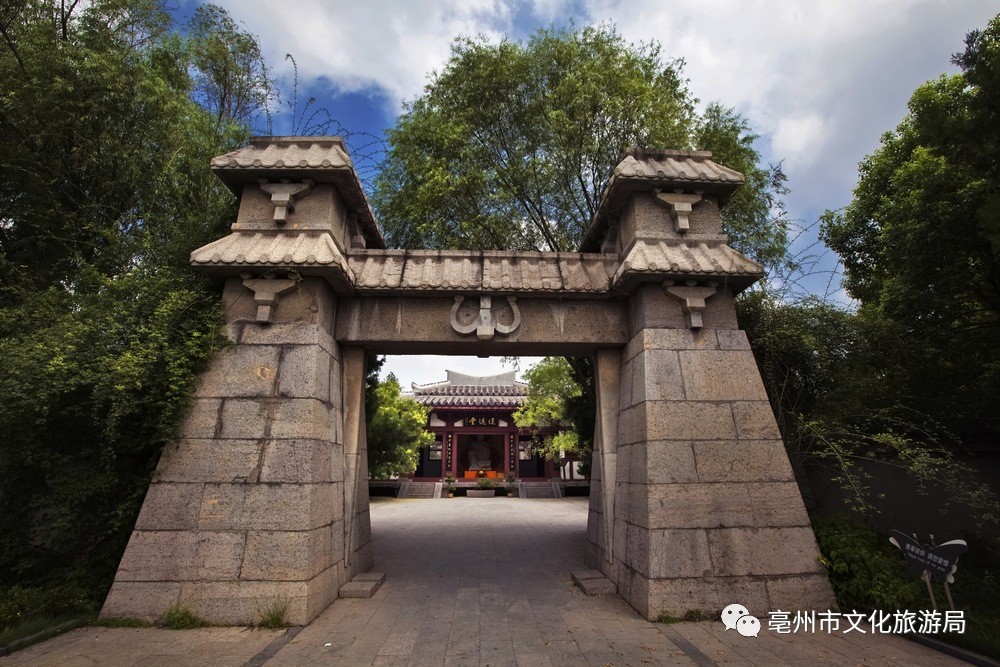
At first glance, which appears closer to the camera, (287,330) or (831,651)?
(831,651)

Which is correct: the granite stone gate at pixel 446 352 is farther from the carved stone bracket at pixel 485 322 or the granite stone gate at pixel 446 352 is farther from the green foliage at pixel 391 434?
the green foliage at pixel 391 434

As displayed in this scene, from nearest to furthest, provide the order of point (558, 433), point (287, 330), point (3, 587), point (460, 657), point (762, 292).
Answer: point (460, 657)
point (3, 587)
point (287, 330)
point (762, 292)
point (558, 433)

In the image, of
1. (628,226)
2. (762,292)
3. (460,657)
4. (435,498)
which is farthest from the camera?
(435,498)

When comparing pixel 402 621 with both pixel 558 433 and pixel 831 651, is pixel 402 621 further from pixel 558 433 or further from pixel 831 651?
pixel 558 433

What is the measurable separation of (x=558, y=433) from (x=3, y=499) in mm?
21389

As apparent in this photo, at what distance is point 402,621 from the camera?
4539mm

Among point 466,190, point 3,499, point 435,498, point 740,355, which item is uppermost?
point 466,190

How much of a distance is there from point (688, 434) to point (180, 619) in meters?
5.11

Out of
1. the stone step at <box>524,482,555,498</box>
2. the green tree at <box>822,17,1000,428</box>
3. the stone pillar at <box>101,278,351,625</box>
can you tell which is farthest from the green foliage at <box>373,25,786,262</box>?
the stone step at <box>524,482,555,498</box>

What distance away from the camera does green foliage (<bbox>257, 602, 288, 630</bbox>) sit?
4.28 metres

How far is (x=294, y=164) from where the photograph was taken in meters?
5.41

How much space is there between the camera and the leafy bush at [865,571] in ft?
14.6

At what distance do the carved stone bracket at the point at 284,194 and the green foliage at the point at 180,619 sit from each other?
3986 millimetres

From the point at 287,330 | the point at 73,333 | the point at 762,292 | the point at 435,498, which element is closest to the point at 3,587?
the point at 73,333
